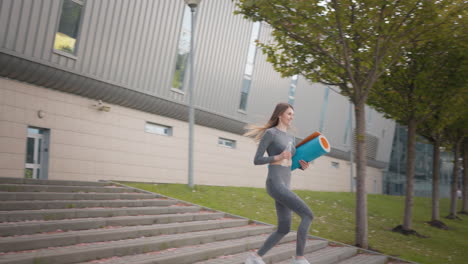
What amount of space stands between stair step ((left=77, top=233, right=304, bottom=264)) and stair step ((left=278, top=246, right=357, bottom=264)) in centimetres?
90

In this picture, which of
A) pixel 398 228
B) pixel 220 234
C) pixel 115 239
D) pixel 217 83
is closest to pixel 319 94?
pixel 217 83

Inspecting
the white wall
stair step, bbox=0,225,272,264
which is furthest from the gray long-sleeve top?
the white wall

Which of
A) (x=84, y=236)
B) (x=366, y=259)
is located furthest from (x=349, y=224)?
(x=84, y=236)

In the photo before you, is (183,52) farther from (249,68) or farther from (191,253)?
(191,253)

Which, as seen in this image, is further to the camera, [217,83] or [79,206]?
[217,83]

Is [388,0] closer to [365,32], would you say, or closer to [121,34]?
[365,32]

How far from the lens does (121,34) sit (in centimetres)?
1584

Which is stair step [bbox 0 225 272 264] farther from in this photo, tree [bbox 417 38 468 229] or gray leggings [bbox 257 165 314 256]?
tree [bbox 417 38 468 229]

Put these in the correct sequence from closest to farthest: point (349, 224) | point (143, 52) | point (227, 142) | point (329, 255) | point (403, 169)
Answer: point (329, 255)
point (349, 224)
point (143, 52)
point (227, 142)
point (403, 169)

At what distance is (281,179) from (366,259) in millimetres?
→ 4430

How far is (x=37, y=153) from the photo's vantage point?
542 inches

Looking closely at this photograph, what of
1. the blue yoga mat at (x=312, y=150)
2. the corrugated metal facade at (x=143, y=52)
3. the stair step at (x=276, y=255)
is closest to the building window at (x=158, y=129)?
the corrugated metal facade at (x=143, y=52)

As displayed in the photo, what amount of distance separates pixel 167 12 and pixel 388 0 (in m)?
10.5

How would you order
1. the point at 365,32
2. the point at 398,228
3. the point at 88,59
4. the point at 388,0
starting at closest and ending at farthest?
the point at 388,0 < the point at 365,32 < the point at 398,228 < the point at 88,59
